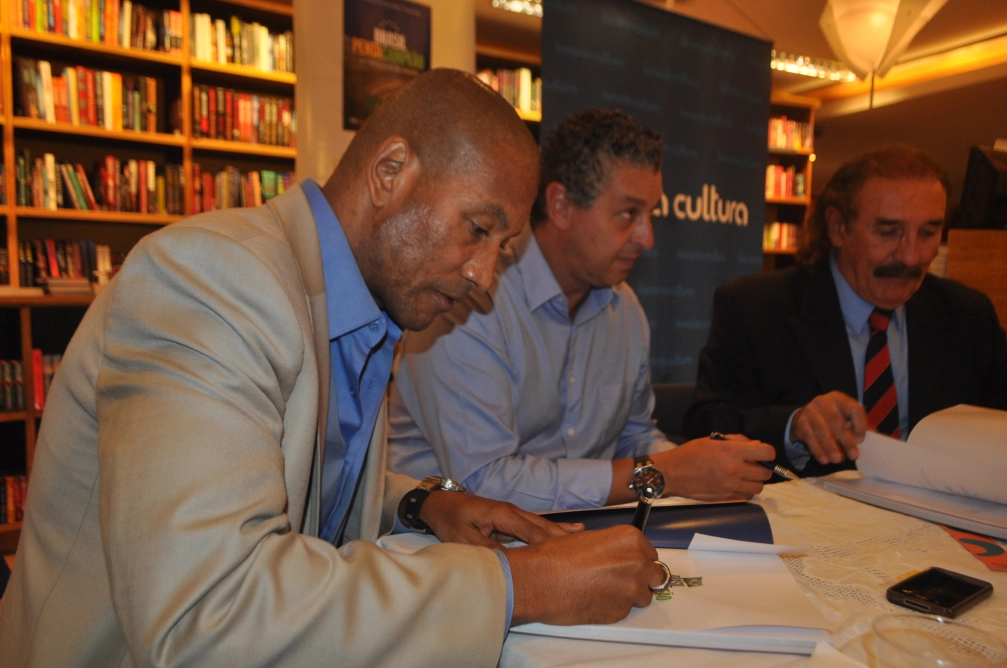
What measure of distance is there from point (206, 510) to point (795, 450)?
4.82 ft

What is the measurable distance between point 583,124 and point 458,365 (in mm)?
849

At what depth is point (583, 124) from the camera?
1896 mm

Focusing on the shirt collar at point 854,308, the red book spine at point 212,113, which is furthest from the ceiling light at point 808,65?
the red book spine at point 212,113

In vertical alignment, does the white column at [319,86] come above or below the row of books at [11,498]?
above

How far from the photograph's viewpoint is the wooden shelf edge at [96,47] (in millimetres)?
3465

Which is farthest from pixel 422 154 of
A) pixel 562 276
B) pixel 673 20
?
pixel 673 20

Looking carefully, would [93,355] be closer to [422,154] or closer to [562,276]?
[422,154]

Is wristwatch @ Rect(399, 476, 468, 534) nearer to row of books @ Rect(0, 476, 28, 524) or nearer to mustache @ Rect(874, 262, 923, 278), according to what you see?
mustache @ Rect(874, 262, 923, 278)

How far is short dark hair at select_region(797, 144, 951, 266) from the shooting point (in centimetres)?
188

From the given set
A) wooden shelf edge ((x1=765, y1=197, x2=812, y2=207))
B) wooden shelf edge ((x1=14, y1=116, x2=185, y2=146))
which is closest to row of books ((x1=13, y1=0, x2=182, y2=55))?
wooden shelf edge ((x1=14, y1=116, x2=185, y2=146))

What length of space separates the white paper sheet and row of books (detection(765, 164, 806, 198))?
18.5 feet

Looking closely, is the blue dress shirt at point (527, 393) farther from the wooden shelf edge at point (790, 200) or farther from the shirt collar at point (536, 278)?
the wooden shelf edge at point (790, 200)

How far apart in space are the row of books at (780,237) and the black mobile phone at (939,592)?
6.20m

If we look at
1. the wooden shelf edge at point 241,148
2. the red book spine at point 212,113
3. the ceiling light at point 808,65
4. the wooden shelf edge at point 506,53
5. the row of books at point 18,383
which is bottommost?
the row of books at point 18,383
